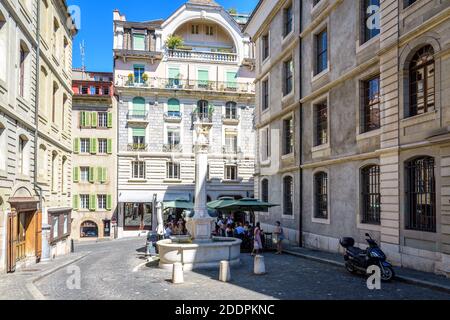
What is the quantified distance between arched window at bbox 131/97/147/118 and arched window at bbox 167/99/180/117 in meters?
2.33

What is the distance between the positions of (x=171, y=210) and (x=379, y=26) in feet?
96.7

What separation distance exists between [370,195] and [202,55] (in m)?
29.8

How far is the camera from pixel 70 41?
94.0 feet

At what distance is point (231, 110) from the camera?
146ft

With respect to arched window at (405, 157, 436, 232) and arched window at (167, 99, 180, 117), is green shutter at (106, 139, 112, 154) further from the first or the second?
arched window at (405, 157, 436, 232)

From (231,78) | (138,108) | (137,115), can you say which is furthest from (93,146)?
(231,78)

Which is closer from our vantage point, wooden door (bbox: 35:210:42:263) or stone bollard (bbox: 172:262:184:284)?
stone bollard (bbox: 172:262:184:284)

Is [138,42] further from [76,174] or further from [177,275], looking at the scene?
[177,275]

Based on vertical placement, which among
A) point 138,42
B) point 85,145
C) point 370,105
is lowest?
point 370,105

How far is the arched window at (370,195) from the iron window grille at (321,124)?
385 cm

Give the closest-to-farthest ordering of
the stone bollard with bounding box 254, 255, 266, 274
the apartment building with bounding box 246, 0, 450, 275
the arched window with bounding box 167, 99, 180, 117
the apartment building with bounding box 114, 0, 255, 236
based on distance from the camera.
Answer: the apartment building with bounding box 246, 0, 450, 275
the stone bollard with bounding box 254, 255, 266, 274
the apartment building with bounding box 114, 0, 255, 236
the arched window with bounding box 167, 99, 180, 117

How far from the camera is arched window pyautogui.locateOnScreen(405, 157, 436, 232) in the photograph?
14523mm

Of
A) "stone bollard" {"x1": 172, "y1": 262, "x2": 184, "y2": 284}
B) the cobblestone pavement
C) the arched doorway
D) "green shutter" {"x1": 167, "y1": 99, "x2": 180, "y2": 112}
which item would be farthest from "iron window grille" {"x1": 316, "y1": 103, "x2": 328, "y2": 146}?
the arched doorway
